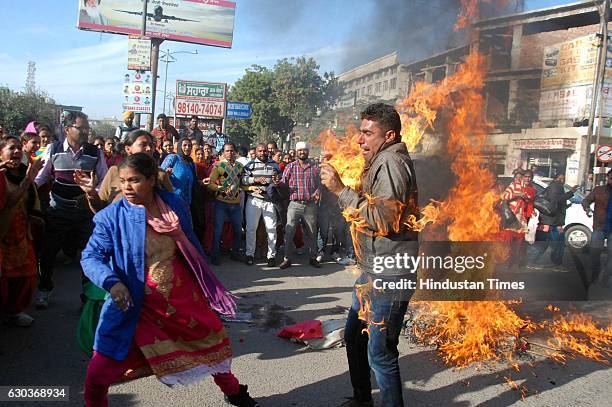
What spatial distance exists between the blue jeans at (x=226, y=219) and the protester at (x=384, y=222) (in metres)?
4.82

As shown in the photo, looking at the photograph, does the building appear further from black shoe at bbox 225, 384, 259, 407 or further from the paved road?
black shoe at bbox 225, 384, 259, 407

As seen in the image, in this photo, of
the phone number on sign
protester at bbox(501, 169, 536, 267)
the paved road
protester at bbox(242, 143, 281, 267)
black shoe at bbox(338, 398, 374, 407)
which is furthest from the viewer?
the phone number on sign

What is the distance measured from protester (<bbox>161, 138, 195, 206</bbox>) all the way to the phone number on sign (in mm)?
20457

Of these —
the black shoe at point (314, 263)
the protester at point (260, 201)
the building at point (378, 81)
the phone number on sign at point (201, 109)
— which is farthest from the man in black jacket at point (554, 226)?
the phone number on sign at point (201, 109)

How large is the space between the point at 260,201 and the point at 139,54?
937 centimetres

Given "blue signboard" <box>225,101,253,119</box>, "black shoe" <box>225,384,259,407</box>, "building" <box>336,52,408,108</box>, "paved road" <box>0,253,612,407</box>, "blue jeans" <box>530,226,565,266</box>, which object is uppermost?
"blue signboard" <box>225,101,253,119</box>

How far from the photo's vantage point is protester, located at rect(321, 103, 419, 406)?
2695 mm

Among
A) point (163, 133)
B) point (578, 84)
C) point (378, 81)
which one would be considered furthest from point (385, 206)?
point (578, 84)

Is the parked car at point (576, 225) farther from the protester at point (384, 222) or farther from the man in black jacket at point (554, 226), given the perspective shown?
the protester at point (384, 222)

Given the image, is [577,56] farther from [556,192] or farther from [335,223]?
[335,223]

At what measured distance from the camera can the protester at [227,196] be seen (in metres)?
7.54

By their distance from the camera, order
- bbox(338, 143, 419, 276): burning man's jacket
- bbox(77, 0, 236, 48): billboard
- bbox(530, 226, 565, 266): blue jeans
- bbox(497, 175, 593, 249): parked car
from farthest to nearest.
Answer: bbox(77, 0, 236, 48): billboard
bbox(497, 175, 593, 249): parked car
bbox(530, 226, 565, 266): blue jeans
bbox(338, 143, 419, 276): burning man's jacket

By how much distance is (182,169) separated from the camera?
6.83 meters

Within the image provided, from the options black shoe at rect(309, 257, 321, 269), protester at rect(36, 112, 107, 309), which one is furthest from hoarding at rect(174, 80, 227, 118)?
protester at rect(36, 112, 107, 309)
